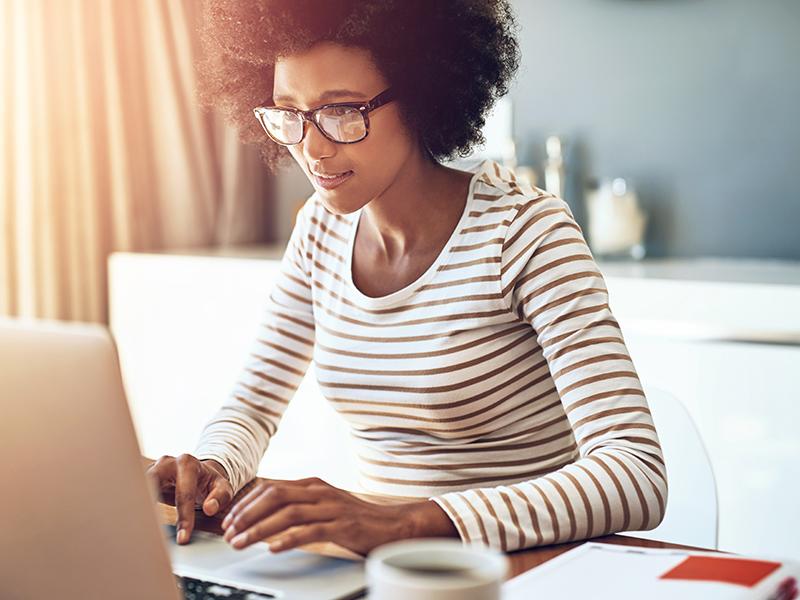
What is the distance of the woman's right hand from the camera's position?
105cm

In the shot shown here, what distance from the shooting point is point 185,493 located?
1052 millimetres

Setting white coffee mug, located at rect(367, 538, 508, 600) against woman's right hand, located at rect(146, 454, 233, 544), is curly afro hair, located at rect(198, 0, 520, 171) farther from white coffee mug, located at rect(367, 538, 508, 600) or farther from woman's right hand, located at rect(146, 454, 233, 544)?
white coffee mug, located at rect(367, 538, 508, 600)

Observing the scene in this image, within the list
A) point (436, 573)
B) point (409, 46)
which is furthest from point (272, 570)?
point (409, 46)

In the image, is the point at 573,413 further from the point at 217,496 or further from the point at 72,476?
the point at 72,476

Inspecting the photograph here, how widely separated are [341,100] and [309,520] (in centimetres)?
54

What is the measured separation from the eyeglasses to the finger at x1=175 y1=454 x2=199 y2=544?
0.39 m

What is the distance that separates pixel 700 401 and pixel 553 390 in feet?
3.14

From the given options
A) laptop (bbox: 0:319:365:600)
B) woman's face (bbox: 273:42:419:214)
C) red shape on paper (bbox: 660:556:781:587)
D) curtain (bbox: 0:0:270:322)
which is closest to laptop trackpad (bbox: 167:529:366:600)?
laptop (bbox: 0:319:365:600)

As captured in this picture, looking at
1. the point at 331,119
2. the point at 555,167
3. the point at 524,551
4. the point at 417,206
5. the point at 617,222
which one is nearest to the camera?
the point at 524,551

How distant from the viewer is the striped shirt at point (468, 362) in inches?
43.0

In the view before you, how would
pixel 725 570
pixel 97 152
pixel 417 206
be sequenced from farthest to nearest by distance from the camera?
pixel 97 152, pixel 417 206, pixel 725 570

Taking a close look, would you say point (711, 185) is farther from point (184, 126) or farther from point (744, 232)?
point (184, 126)

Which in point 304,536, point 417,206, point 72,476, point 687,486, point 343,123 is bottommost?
point 687,486

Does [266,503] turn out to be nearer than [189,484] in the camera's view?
Yes
